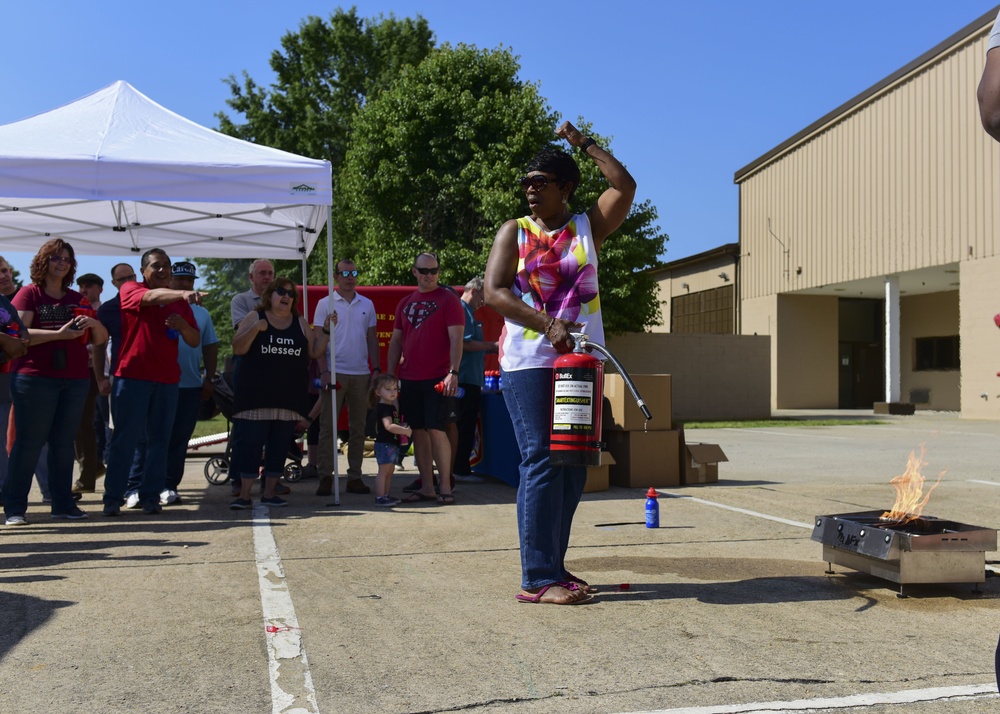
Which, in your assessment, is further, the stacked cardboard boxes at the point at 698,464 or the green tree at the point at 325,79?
the green tree at the point at 325,79

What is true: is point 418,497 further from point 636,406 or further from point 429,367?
point 636,406

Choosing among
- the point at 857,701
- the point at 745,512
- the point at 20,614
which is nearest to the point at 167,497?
the point at 20,614

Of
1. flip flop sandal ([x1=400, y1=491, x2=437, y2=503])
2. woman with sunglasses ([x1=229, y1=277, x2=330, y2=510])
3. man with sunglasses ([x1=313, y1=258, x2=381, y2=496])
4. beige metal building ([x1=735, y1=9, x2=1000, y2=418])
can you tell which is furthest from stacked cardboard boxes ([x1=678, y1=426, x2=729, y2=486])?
beige metal building ([x1=735, y1=9, x2=1000, y2=418])

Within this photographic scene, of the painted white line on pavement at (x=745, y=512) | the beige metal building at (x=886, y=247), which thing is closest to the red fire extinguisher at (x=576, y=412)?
the painted white line on pavement at (x=745, y=512)

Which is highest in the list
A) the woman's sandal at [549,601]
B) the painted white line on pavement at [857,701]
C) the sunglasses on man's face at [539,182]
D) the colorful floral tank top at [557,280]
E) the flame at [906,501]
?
the sunglasses on man's face at [539,182]

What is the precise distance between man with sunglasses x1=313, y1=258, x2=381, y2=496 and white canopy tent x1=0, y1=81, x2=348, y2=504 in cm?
33

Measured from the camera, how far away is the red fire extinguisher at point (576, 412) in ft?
12.8

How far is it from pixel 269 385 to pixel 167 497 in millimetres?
1446

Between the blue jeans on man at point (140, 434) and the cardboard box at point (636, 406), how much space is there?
3912 millimetres

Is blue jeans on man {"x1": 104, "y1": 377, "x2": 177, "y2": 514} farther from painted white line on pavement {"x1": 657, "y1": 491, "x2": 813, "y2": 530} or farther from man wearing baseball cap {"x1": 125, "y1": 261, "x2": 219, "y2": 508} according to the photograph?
painted white line on pavement {"x1": 657, "y1": 491, "x2": 813, "y2": 530}

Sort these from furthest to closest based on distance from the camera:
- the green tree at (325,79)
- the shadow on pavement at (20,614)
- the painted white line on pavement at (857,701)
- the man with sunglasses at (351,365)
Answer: the green tree at (325,79) < the man with sunglasses at (351,365) < the shadow on pavement at (20,614) < the painted white line on pavement at (857,701)

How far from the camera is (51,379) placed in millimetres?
6438

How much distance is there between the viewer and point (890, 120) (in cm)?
3022

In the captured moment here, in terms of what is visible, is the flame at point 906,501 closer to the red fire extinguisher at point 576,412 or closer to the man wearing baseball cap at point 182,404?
the red fire extinguisher at point 576,412
